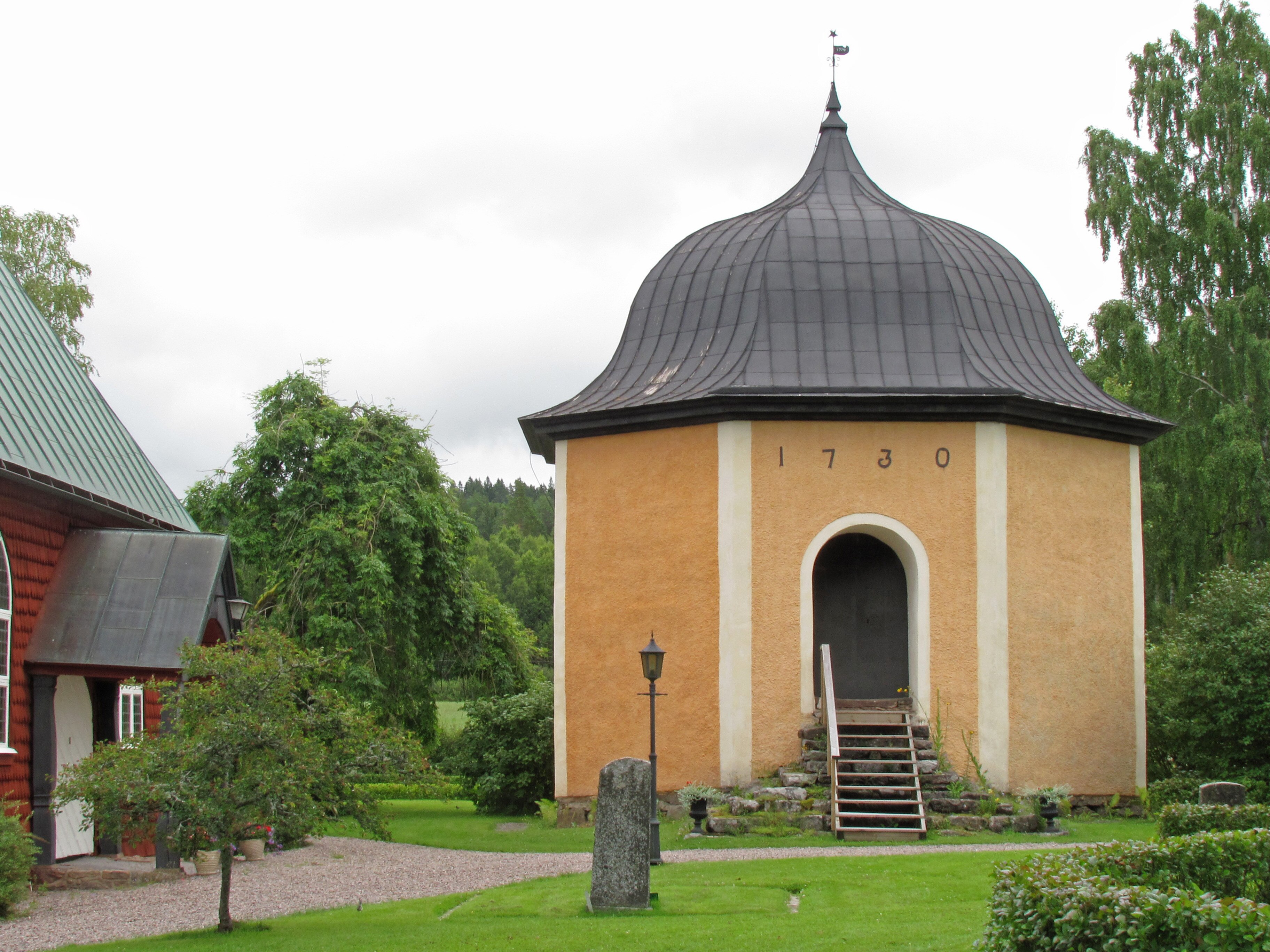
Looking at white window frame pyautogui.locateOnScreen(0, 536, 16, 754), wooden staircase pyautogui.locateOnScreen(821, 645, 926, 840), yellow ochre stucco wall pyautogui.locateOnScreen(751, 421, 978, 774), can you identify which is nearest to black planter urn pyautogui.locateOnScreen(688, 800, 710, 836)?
yellow ochre stucco wall pyautogui.locateOnScreen(751, 421, 978, 774)

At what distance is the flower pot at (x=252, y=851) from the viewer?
16.1m

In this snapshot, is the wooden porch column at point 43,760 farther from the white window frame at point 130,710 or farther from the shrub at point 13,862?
the white window frame at point 130,710

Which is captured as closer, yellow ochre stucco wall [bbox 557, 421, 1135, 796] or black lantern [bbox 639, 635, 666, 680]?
black lantern [bbox 639, 635, 666, 680]

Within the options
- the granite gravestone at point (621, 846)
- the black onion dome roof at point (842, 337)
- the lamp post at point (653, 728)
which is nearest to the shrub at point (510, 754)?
the black onion dome roof at point (842, 337)

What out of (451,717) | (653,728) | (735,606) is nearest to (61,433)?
(653,728)

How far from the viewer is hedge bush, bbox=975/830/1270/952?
5738 mm

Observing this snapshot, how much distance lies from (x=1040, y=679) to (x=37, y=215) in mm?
23679

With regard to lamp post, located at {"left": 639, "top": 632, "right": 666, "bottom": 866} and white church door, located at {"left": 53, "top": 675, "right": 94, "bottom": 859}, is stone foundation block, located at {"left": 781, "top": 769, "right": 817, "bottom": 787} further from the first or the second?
white church door, located at {"left": 53, "top": 675, "right": 94, "bottom": 859}

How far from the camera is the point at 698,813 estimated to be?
15.6 meters

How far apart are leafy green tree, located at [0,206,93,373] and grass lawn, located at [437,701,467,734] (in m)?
11.1

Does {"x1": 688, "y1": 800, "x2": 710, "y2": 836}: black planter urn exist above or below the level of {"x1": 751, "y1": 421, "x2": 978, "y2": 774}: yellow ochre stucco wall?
below

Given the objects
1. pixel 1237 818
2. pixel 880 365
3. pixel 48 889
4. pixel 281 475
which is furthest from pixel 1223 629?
pixel 281 475

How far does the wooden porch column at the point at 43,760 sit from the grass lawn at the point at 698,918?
144 inches

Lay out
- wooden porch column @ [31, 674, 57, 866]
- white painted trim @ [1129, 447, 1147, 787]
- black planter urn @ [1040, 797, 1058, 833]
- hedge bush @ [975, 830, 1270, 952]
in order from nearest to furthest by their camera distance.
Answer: hedge bush @ [975, 830, 1270, 952] < wooden porch column @ [31, 674, 57, 866] < black planter urn @ [1040, 797, 1058, 833] < white painted trim @ [1129, 447, 1147, 787]
